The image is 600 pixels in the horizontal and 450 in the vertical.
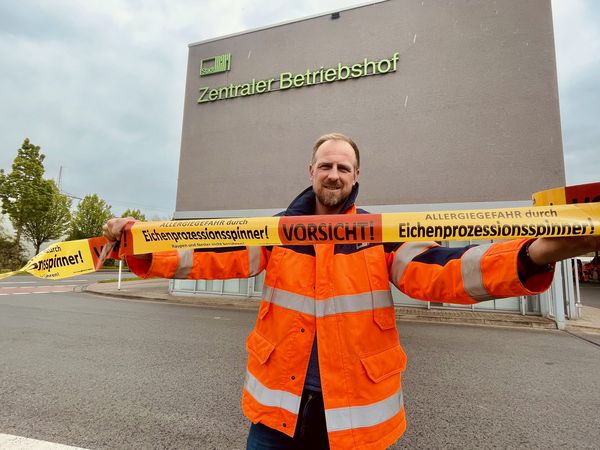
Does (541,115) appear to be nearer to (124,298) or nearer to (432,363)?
(432,363)

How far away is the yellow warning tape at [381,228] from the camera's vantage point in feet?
4.59

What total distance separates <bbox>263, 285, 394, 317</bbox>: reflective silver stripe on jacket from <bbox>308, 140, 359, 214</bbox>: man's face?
0.52 metres

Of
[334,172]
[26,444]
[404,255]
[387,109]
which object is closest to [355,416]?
[404,255]

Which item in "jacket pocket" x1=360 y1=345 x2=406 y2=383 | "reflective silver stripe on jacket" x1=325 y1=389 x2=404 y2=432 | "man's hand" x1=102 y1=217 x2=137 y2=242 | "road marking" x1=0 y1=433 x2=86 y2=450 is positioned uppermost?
"man's hand" x1=102 y1=217 x2=137 y2=242

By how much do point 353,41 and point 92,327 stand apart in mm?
13570

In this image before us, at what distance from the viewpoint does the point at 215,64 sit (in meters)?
16.0

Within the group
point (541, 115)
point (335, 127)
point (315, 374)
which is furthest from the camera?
point (335, 127)

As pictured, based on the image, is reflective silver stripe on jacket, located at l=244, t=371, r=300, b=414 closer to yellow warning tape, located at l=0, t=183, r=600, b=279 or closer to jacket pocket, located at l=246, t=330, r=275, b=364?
jacket pocket, located at l=246, t=330, r=275, b=364

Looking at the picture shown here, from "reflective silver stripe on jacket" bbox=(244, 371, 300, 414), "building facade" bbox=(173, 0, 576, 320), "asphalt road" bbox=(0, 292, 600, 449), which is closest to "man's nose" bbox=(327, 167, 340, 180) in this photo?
"reflective silver stripe on jacket" bbox=(244, 371, 300, 414)

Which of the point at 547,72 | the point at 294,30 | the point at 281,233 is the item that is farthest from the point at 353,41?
the point at 281,233

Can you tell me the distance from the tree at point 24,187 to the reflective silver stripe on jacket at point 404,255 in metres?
35.2

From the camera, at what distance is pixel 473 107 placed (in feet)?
38.3

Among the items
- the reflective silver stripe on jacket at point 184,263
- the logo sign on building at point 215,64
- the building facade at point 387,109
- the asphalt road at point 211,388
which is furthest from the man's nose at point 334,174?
the logo sign on building at point 215,64

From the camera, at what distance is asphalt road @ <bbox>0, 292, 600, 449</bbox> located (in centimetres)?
296
